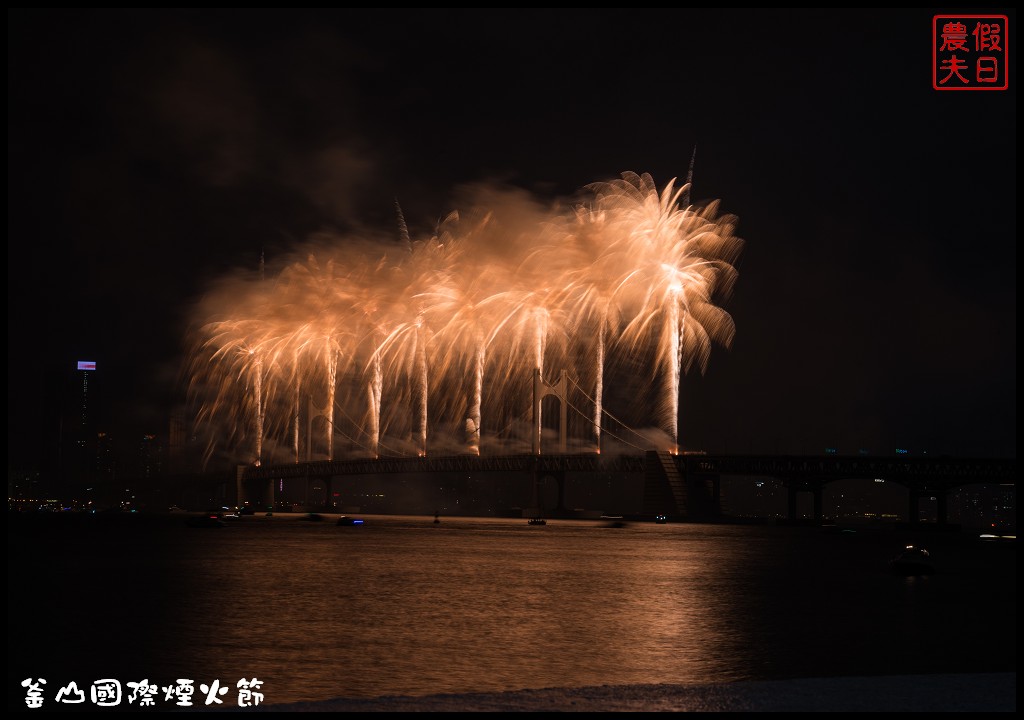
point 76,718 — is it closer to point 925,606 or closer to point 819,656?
point 819,656

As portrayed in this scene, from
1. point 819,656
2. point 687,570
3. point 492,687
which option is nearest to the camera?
point 492,687

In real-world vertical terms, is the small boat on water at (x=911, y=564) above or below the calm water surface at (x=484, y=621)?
below

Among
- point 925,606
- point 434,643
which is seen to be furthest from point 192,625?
point 925,606

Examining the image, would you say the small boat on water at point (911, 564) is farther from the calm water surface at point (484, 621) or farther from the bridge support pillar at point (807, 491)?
the bridge support pillar at point (807, 491)

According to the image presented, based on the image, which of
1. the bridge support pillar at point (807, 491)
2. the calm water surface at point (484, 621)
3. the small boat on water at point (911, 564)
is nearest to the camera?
the calm water surface at point (484, 621)

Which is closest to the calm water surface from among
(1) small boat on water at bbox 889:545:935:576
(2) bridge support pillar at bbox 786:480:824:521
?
(1) small boat on water at bbox 889:545:935:576

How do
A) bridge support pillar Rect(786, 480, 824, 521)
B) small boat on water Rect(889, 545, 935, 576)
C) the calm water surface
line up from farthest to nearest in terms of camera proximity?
bridge support pillar Rect(786, 480, 824, 521) < small boat on water Rect(889, 545, 935, 576) < the calm water surface

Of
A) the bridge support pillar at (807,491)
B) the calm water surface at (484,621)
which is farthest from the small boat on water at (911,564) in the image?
the bridge support pillar at (807,491)

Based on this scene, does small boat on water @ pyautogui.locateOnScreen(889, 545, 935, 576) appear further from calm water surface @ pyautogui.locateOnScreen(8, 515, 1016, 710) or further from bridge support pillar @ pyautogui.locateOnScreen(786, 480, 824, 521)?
bridge support pillar @ pyautogui.locateOnScreen(786, 480, 824, 521)
